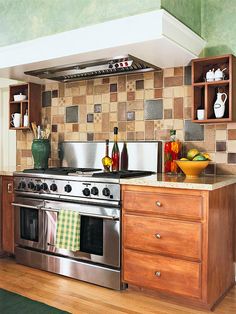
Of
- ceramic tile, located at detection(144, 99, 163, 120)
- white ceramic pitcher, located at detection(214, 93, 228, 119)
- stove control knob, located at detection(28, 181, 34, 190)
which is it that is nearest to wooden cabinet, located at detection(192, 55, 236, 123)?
white ceramic pitcher, located at detection(214, 93, 228, 119)

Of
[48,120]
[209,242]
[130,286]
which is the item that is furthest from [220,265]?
[48,120]

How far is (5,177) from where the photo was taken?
3.57 metres

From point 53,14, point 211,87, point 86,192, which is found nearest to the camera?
point 86,192

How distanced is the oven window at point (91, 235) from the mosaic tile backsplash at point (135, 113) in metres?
0.95

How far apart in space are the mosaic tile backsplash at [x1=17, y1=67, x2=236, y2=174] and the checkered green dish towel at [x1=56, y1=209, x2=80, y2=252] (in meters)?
0.97

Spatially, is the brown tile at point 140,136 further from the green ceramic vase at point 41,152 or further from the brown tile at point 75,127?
the green ceramic vase at point 41,152

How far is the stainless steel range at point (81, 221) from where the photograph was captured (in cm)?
277

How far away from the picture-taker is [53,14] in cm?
309

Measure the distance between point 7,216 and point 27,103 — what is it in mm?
1313

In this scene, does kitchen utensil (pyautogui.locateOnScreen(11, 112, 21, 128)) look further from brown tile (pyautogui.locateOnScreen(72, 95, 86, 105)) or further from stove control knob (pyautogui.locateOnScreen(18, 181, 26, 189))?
stove control knob (pyautogui.locateOnScreen(18, 181, 26, 189))

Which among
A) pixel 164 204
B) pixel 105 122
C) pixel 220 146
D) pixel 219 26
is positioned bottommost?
pixel 164 204

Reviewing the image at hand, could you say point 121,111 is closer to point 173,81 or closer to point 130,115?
point 130,115

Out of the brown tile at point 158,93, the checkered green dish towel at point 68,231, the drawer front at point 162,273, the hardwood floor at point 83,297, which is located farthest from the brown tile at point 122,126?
the hardwood floor at point 83,297

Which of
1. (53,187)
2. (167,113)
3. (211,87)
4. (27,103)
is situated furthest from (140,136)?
(27,103)
